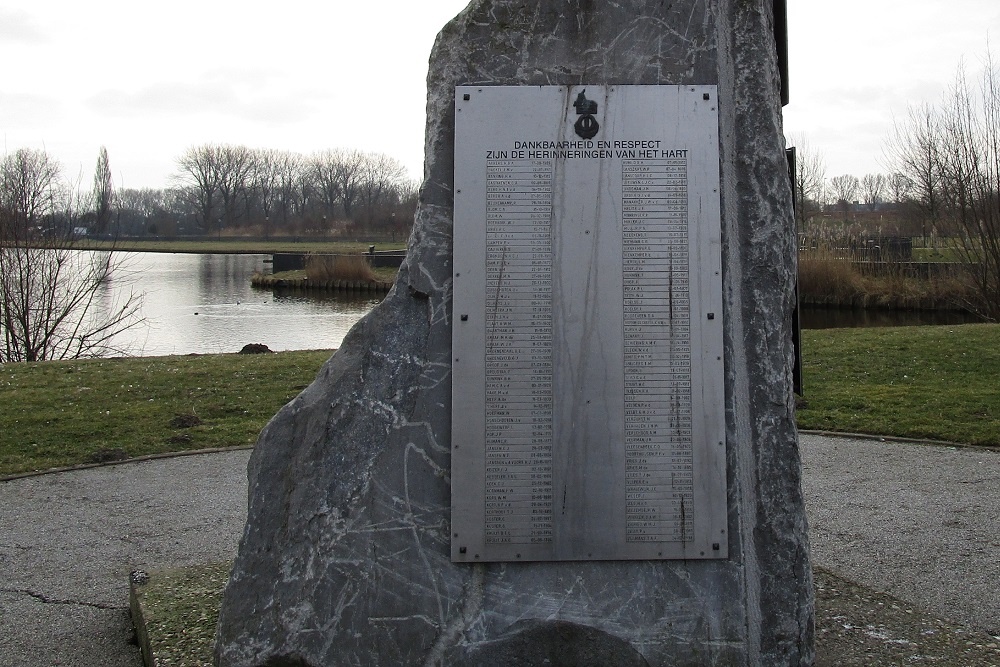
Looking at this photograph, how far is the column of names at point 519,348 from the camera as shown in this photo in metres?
3.66

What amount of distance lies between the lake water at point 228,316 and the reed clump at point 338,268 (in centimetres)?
162

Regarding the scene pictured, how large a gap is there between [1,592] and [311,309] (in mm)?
24084

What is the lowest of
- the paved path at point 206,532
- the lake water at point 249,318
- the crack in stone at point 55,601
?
the crack in stone at point 55,601

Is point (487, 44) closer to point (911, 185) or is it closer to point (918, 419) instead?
point (918, 419)

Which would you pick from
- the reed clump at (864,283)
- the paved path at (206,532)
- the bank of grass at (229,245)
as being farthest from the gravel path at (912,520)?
the bank of grass at (229,245)

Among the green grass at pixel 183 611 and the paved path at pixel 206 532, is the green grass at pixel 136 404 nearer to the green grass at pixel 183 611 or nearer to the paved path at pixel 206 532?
the paved path at pixel 206 532

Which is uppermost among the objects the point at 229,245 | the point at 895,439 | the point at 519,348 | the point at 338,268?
the point at 229,245

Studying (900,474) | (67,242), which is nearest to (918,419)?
(900,474)

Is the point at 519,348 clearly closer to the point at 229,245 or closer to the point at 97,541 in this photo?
the point at 97,541

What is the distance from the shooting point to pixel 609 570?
3643 millimetres

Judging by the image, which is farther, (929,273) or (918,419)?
(929,273)

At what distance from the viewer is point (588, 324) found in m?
3.66

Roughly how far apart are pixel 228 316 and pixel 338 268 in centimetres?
1104

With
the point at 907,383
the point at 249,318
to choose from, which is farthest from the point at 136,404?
the point at 249,318
